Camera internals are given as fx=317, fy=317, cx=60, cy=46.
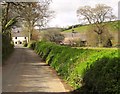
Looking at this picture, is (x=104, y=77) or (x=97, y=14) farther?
(x=97, y=14)

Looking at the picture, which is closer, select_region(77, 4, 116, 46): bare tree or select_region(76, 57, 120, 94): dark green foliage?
select_region(76, 57, 120, 94): dark green foliage

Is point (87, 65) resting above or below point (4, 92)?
above

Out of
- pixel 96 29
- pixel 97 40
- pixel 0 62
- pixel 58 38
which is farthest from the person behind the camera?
pixel 58 38

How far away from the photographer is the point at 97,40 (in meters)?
81.6

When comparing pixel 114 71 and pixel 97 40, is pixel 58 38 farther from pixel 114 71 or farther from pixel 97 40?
pixel 114 71

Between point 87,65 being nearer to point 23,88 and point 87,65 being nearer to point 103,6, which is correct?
point 23,88

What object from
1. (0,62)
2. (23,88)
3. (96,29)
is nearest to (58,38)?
(96,29)

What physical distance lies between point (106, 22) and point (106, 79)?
8306cm

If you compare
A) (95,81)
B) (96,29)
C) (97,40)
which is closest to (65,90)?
(95,81)

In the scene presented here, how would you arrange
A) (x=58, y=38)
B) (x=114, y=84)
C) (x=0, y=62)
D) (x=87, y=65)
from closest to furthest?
1. (x=114, y=84)
2. (x=87, y=65)
3. (x=0, y=62)
4. (x=58, y=38)

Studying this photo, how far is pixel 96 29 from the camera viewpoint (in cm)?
8688

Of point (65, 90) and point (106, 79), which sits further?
point (65, 90)

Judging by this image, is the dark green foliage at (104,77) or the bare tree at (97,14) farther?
the bare tree at (97,14)

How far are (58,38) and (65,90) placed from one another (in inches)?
3336
